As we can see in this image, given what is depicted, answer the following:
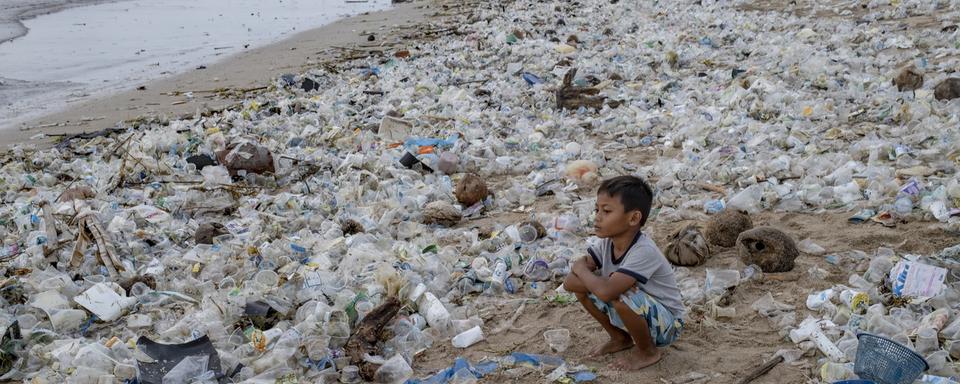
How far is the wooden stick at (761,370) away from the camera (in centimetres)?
267

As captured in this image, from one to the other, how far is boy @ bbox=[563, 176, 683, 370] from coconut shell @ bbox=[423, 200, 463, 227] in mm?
1838

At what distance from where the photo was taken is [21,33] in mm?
15688

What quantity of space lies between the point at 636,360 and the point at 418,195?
8.39 ft

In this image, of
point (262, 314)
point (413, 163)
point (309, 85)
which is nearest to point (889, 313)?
point (262, 314)

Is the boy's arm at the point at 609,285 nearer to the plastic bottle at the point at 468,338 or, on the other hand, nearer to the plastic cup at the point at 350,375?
the plastic bottle at the point at 468,338

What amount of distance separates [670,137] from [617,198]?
3.51m

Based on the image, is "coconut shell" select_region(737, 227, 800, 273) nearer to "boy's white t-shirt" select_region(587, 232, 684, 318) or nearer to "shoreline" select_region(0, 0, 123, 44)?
"boy's white t-shirt" select_region(587, 232, 684, 318)

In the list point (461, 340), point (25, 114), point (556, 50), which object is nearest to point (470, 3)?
point (556, 50)

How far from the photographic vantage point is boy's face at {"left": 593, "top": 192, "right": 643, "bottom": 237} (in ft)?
8.82

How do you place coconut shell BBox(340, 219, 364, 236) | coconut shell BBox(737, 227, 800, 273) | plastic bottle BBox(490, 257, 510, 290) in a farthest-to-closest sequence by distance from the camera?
coconut shell BBox(340, 219, 364, 236)
plastic bottle BBox(490, 257, 510, 290)
coconut shell BBox(737, 227, 800, 273)

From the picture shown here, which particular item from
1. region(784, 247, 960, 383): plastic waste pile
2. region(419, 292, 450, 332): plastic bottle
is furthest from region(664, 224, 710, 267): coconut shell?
region(419, 292, 450, 332): plastic bottle

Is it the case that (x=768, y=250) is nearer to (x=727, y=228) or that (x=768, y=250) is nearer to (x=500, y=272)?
(x=727, y=228)

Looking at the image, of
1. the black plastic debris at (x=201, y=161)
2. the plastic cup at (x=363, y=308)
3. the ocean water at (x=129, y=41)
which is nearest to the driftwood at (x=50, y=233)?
the black plastic debris at (x=201, y=161)

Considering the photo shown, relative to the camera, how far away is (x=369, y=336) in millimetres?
3174
